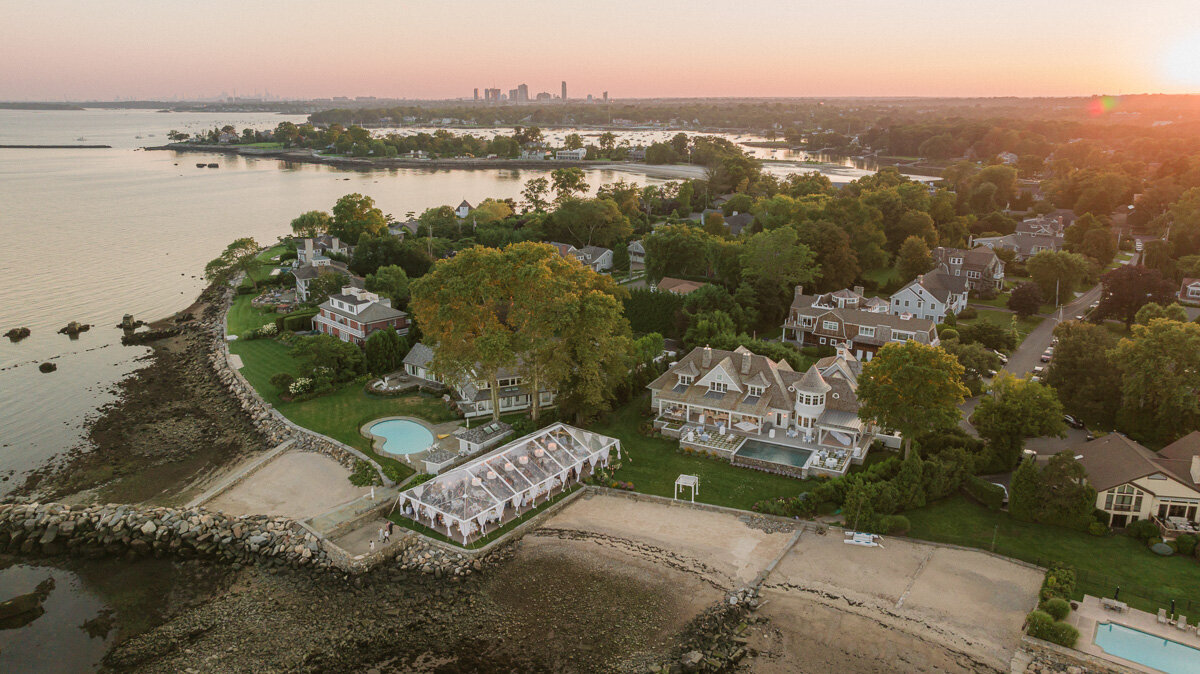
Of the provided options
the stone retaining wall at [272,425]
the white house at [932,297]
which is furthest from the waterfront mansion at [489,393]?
the white house at [932,297]

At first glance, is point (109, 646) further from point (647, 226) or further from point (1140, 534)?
point (647, 226)

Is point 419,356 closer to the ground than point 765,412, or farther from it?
farther from it

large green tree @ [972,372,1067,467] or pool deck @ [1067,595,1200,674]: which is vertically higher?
large green tree @ [972,372,1067,467]

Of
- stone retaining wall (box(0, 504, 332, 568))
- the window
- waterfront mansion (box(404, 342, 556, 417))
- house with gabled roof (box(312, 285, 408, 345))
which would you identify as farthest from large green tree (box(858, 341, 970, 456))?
house with gabled roof (box(312, 285, 408, 345))

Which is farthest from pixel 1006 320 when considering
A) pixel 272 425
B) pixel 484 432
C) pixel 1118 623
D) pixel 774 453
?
pixel 272 425

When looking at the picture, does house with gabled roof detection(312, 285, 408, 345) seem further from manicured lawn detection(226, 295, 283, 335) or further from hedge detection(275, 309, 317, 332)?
manicured lawn detection(226, 295, 283, 335)

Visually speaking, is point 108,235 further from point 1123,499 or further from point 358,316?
point 1123,499
